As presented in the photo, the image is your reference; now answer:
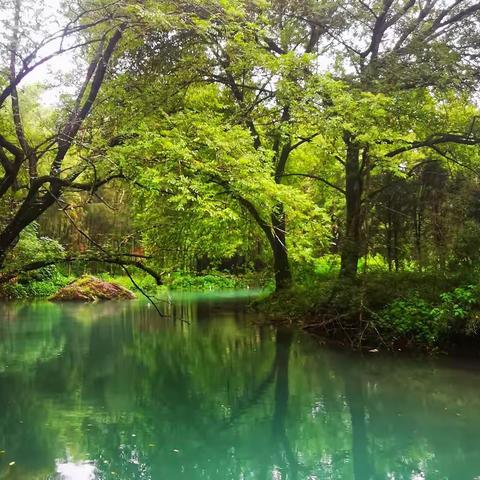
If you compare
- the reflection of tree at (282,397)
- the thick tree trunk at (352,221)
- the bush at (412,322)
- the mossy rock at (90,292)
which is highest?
the thick tree trunk at (352,221)

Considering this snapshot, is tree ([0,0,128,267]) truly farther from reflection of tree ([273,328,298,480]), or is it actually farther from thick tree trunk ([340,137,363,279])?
thick tree trunk ([340,137,363,279])

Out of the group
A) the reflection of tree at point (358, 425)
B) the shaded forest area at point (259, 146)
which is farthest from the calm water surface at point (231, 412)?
the shaded forest area at point (259, 146)

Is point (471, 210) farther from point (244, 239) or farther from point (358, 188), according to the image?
point (244, 239)

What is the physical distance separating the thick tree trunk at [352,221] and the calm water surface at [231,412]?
1978mm

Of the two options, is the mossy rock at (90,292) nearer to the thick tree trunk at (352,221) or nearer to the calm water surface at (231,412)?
the calm water surface at (231,412)

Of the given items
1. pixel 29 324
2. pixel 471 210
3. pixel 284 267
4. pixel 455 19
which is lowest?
pixel 29 324

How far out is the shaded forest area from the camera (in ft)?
22.7

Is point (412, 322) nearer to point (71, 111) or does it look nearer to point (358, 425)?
point (358, 425)

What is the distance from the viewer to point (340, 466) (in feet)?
18.4

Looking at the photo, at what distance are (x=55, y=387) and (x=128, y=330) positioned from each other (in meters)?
6.61

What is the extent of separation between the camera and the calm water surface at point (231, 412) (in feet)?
18.2

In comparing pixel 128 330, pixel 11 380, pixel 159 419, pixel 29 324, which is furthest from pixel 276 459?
pixel 29 324

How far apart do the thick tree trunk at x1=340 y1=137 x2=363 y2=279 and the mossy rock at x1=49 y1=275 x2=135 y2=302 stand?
15.2 metres

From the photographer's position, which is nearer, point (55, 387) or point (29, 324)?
point (55, 387)
